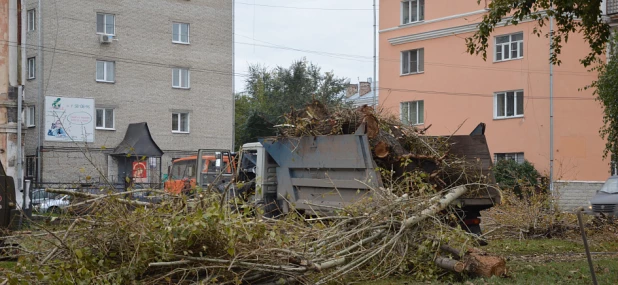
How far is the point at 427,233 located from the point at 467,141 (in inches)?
127

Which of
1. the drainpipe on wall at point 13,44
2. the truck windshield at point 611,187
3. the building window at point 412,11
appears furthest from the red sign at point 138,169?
the building window at point 412,11

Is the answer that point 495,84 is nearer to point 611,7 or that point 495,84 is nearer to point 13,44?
point 611,7

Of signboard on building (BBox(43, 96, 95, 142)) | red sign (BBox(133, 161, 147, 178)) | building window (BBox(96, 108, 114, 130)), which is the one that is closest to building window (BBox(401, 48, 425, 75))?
building window (BBox(96, 108, 114, 130))

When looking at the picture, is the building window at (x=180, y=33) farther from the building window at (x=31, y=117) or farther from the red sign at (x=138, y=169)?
the red sign at (x=138, y=169)

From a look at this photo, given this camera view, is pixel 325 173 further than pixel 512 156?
No

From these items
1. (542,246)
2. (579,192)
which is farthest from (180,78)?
(542,246)

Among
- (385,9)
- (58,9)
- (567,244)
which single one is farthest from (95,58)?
(567,244)

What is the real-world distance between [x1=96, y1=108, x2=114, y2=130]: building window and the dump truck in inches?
1088

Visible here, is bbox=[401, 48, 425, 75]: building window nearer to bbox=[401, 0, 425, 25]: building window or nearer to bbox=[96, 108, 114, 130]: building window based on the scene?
bbox=[401, 0, 425, 25]: building window

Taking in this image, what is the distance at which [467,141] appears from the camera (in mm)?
12977

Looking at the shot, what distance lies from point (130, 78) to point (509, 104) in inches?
824

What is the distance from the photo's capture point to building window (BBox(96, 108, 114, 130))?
40562 millimetres

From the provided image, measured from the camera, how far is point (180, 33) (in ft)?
145

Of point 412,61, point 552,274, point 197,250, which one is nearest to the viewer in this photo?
point 197,250
